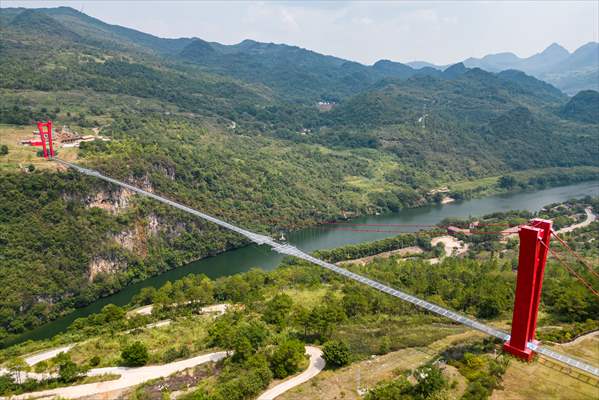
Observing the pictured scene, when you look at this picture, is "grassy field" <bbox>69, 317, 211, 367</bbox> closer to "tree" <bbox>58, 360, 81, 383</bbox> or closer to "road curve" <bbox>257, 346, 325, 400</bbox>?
"tree" <bbox>58, 360, 81, 383</bbox>

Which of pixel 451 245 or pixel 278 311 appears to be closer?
pixel 278 311

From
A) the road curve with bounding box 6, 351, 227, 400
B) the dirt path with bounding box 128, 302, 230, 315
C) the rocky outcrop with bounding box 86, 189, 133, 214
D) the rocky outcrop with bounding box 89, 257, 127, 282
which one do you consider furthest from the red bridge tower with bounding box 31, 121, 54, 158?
the road curve with bounding box 6, 351, 227, 400

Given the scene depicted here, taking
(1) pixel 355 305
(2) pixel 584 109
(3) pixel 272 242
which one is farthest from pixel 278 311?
(2) pixel 584 109

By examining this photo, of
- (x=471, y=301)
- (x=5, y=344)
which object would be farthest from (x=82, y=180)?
(x=471, y=301)

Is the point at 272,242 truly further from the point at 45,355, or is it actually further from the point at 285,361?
the point at 45,355

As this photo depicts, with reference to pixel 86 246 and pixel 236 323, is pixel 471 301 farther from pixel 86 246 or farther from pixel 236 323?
pixel 86 246
